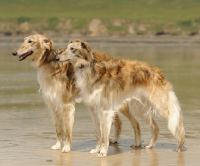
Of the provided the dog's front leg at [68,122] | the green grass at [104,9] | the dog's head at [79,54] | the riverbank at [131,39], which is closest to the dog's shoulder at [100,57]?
the dog's head at [79,54]

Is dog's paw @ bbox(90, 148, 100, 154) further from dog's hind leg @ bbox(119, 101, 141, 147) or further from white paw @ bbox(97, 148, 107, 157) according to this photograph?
dog's hind leg @ bbox(119, 101, 141, 147)

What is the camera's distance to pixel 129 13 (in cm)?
7038

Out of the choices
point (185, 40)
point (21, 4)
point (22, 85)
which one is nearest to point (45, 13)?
point (21, 4)

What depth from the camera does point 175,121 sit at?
11312mm

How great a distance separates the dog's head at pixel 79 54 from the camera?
10.7 metres

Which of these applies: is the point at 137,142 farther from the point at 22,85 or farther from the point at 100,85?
the point at 22,85

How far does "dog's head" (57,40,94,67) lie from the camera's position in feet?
35.2

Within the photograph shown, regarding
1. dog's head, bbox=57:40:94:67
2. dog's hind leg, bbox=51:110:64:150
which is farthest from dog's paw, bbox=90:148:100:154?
dog's head, bbox=57:40:94:67

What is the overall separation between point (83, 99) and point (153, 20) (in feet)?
174

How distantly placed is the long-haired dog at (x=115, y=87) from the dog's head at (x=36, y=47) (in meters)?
0.49

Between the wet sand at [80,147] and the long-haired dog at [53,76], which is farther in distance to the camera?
the long-haired dog at [53,76]

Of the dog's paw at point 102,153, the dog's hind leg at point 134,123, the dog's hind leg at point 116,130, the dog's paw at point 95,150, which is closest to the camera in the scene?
the dog's paw at point 102,153

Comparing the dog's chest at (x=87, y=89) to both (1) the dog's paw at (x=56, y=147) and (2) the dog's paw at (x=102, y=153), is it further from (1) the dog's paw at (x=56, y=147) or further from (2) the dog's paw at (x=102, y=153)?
(1) the dog's paw at (x=56, y=147)

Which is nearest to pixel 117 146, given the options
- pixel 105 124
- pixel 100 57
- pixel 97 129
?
pixel 97 129
